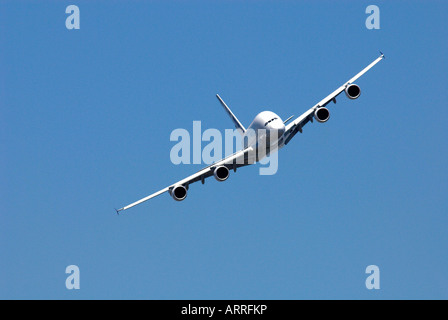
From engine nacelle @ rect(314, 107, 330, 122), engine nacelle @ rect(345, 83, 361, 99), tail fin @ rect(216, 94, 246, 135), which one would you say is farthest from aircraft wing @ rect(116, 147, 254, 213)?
engine nacelle @ rect(345, 83, 361, 99)

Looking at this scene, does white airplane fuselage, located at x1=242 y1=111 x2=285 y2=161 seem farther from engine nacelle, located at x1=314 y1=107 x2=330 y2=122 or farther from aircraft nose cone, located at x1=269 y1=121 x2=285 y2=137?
engine nacelle, located at x1=314 y1=107 x2=330 y2=122

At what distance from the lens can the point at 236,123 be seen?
8100cm

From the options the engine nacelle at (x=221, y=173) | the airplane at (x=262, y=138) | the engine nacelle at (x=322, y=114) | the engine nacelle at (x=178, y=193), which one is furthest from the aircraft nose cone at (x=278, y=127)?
the engine nacelle at (x=178, y=193)

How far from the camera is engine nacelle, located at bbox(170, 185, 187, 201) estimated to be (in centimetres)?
7231

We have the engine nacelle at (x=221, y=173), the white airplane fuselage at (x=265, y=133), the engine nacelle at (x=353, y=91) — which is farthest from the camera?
the engine nacelle at (x=353, y=91)

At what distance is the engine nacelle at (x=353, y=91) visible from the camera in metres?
72.6

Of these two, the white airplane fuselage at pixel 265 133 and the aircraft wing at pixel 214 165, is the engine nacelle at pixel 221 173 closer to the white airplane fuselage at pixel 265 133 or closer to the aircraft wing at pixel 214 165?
the aircraft wing at pixel 214 165

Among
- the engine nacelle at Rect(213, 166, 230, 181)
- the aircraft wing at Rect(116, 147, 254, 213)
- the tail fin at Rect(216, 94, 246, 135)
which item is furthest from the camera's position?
the tail fin at Rect(216, 94, 246, 135)

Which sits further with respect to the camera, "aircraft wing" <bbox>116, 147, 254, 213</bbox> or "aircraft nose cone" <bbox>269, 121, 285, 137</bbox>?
"aircraft wing" <bbox>116, 147, 254, 213</bbox>

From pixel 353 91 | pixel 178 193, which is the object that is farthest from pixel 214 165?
pixel 353 91

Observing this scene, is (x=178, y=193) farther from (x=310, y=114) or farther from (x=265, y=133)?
(x=310, y=114)
